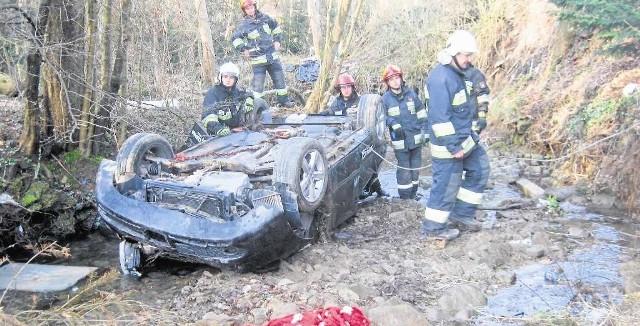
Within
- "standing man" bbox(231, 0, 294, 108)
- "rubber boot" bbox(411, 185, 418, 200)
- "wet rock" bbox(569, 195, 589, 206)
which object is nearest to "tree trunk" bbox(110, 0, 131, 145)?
"standing man" bbox(231, 0, 294, 108)

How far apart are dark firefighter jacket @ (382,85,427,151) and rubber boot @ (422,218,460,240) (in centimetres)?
186

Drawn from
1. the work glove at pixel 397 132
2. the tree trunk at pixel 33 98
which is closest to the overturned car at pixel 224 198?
the work glove at pixel 397 132

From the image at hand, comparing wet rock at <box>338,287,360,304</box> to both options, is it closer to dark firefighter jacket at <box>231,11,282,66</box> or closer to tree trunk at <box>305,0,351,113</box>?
tree trunk at <box>305,0,351,113</box>

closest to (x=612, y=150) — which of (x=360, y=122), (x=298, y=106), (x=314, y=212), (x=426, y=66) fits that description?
(x=360, y=122)

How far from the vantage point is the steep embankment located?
7033 millimetres

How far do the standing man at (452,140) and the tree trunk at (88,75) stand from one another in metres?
4.19

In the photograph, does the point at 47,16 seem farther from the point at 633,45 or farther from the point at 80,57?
the point at 633,45

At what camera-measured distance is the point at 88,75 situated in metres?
7.56

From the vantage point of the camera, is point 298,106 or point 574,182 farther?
point 298,106

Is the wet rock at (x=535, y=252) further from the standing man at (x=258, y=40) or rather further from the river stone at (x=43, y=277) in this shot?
the standing man at (x=258, y=40)

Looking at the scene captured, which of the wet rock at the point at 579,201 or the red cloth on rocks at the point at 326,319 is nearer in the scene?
the red cloth on rocks at the point at 326,319

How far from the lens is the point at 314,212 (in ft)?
18.1

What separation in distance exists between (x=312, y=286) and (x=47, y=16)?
15.8ft

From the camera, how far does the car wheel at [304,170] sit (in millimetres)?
4926
